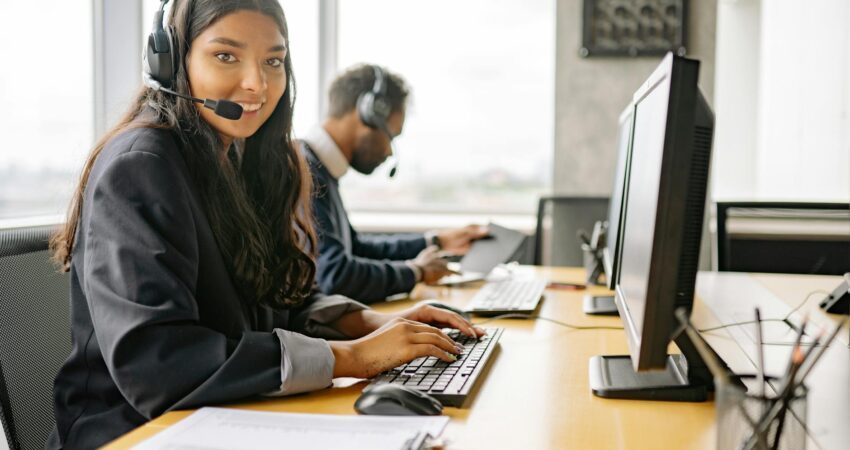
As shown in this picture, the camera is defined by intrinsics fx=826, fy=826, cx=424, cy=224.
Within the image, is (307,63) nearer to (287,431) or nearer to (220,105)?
(220,105)

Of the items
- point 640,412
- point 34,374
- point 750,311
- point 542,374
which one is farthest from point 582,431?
point 750,311

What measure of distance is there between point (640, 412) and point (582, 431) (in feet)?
0.35

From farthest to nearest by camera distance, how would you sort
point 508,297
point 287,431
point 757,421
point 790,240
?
point 790,240, point 508,297, point 287,431, point 757,421

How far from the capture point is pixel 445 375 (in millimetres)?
1100

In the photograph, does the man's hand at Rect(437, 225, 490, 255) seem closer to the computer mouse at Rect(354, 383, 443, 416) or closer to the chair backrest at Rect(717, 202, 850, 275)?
the chair backrest at Rect(717, 202, 850, 275)

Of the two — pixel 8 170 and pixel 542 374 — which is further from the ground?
pixel 8 170

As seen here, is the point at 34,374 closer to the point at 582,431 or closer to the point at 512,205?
the point at 582,431

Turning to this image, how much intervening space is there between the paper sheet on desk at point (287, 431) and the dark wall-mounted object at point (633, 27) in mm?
2894

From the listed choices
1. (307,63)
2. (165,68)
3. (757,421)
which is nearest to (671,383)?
(757,421)

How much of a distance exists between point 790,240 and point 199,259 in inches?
111

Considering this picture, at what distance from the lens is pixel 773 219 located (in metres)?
3.58

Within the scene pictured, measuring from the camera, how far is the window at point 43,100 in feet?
7.18

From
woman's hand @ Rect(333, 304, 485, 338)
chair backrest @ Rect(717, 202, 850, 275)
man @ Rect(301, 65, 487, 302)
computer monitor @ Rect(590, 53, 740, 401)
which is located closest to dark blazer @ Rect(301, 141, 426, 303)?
man @ Rect(301, 65, 487, 302)

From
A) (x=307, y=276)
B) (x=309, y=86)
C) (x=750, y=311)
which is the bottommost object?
(x=750, y=311)
